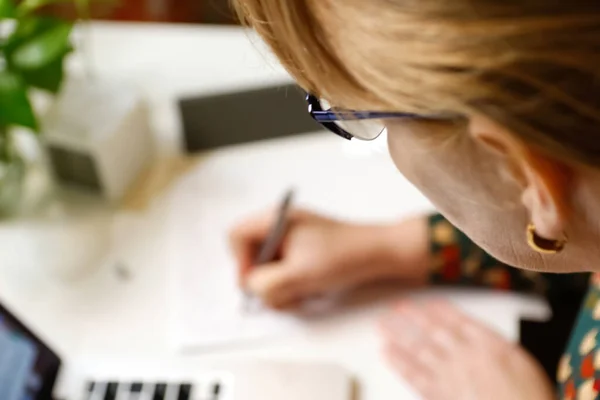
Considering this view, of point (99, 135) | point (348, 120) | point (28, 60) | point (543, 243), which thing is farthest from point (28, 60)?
point (543, 243)

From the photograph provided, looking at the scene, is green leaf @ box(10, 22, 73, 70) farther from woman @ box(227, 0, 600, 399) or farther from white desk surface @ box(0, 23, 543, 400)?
woman @ box(227, 0, 600, 399)

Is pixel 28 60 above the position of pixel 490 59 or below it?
below

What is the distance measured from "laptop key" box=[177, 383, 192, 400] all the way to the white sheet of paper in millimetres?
63

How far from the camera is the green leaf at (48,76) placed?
722mm

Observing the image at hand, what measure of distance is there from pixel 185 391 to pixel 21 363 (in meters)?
0.14

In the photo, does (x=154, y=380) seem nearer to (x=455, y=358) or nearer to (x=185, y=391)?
(x=185, y=391)

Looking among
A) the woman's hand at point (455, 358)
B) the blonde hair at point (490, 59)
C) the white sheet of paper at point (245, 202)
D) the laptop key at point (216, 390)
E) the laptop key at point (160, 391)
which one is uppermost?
the blonde hair at point (490, 59)

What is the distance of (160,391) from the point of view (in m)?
0.68

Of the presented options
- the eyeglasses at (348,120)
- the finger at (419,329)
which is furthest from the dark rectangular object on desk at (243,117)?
the eyeglasses at (348,120)

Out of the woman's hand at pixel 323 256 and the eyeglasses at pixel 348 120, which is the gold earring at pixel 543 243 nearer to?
the eyeglasses at pixel 348 120

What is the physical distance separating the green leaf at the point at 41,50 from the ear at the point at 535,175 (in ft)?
1.53

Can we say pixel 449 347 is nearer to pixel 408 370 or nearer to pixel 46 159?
pixel 408 370

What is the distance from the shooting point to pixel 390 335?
28.8 inches

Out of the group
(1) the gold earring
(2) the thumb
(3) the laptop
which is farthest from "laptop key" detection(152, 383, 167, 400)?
(1) the gold earring
